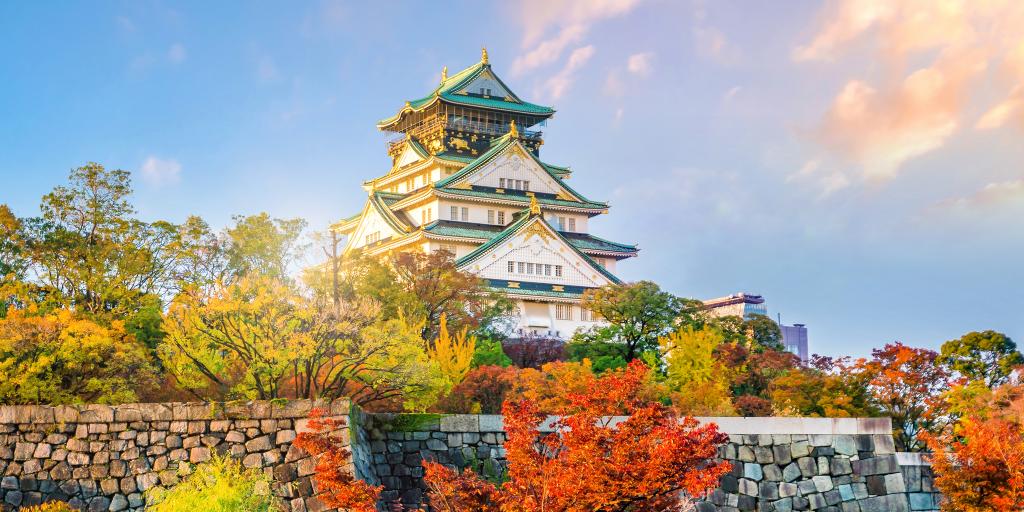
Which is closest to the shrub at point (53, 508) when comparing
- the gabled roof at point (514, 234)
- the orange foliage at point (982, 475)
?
the orange foliage at point (982, 475)

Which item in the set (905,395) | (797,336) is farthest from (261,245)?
(797,336)

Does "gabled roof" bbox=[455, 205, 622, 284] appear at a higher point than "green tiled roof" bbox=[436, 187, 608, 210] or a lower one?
lower

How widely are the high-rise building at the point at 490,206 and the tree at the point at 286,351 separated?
898 inches

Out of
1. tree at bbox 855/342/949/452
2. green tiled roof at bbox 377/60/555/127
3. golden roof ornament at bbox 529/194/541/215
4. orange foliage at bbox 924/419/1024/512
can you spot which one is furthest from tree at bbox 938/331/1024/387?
green tiled roof at bbox 377/60/555/127

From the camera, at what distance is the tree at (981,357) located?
112 ft

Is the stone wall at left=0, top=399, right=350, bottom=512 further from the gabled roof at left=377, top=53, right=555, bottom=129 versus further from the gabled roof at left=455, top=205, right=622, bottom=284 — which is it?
the gabled roof at left=377, top=53, right=555, bottom=129

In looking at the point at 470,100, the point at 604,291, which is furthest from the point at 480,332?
the point at 470,100

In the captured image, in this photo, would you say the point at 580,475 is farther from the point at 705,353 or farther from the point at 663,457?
the point at 705,353

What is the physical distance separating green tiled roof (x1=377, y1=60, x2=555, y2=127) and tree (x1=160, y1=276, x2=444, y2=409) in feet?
129

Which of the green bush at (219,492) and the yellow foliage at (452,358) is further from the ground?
the yellow foliage at (452,358)

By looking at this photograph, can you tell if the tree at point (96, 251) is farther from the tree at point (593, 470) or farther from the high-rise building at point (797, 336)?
the high-rise building at point (797, 336)

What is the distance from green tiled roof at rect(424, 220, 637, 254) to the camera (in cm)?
5325

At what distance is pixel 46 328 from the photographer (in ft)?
68.5

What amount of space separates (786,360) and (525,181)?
26017 millimetres
